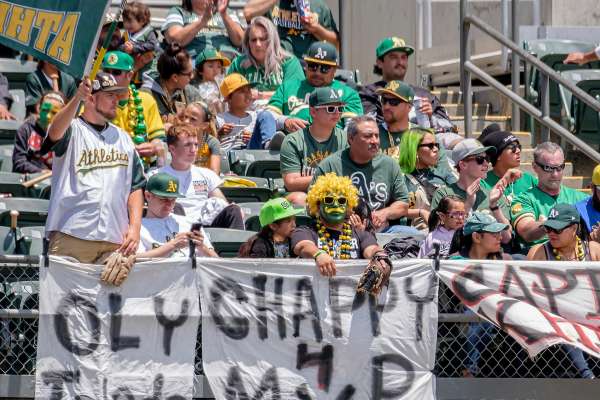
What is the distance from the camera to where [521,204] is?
1077 centimetres

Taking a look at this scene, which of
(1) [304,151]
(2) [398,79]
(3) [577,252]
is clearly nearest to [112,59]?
(1) [304,151]

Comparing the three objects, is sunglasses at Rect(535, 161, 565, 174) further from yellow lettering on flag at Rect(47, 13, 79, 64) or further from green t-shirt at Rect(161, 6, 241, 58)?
green t-shirt at Rect(161, 6, 241, 58)

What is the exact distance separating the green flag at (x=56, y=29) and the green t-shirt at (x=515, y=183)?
3295 mm

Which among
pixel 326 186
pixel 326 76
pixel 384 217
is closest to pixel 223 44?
pixel 326 76

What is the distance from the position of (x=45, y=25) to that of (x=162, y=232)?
1.55 metres

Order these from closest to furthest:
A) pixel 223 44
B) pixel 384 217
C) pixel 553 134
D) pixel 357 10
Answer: pixel 384 217
pixel 553 134
pixel 223 44
pixel 357 10

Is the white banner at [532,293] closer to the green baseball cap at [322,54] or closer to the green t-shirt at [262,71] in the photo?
the green baseball cap at [322,54]

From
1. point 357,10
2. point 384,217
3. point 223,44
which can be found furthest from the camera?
point 357,10

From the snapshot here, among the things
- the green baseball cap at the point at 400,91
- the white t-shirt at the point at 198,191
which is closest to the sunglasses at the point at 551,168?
the green baseball cap at the point at 400,91

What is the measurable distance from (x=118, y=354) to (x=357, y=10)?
829cm

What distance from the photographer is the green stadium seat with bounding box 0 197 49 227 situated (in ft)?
35.0

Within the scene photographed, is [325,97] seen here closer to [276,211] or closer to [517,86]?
[276,211]

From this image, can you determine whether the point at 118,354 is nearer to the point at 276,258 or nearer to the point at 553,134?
the point at 276,258

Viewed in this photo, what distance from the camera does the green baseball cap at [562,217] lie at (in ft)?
31.0
